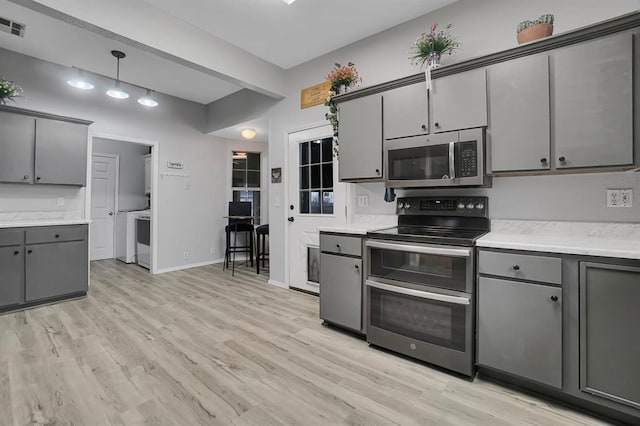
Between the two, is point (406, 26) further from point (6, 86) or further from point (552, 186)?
point (6, 86)

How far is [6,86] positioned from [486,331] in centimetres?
517

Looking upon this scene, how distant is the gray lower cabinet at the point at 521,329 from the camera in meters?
1.65

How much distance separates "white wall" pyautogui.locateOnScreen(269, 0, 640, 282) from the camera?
1999mm

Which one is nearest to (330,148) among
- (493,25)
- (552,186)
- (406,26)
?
(406,26)

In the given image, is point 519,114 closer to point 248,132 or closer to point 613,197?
point 613,197

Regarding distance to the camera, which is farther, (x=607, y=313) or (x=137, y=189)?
(x=137, y=189)

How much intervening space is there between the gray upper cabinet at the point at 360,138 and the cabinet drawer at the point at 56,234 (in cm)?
330

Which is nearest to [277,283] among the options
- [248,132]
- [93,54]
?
[248,132]

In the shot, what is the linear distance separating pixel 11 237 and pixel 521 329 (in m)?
4.72

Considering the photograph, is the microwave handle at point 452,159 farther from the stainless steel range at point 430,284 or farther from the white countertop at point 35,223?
the white countertop at point 35,223

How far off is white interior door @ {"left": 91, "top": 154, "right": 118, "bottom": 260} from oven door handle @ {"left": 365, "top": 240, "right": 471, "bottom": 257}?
6115 mm

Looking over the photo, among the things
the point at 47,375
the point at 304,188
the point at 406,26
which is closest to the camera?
the point at 47,375

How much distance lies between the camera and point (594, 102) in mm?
1728

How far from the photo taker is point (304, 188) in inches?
153
